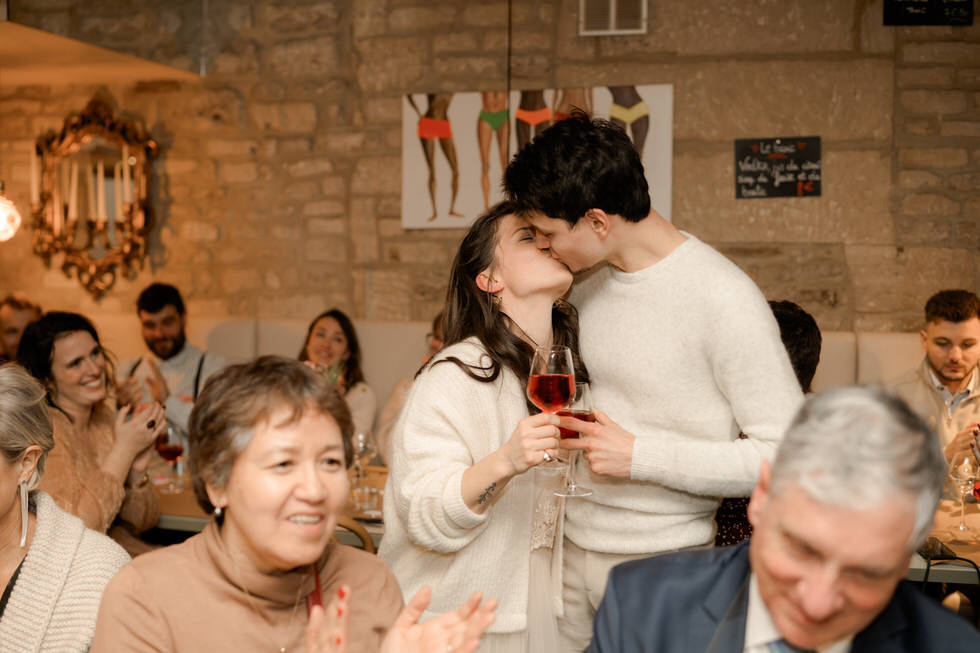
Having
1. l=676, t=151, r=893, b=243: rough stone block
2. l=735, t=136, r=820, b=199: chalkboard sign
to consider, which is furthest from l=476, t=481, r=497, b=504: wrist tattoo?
l=735, t=136, r=820, b=199: chalkboard sign

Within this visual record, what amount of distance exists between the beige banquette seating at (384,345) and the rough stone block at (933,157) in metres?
0.90

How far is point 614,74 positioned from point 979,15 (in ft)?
6.08

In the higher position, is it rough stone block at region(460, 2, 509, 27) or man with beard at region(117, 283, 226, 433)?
rough stone block at region(460, 2, 509, 27)

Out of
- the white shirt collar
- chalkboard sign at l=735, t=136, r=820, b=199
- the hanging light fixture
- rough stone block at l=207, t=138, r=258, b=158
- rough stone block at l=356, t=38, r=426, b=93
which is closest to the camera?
the white shirt collar

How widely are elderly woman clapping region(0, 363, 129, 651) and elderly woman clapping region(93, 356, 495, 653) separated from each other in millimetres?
374

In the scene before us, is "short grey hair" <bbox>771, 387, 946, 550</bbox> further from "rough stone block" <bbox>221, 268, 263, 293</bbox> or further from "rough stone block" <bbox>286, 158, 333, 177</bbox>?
"rough stone block" <bbox>221, 268, 263, 293</bbox>

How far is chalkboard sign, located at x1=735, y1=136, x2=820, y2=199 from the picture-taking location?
4895mm

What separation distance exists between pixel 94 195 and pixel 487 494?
5.09 meters

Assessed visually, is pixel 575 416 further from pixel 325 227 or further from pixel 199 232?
pixel 199 232

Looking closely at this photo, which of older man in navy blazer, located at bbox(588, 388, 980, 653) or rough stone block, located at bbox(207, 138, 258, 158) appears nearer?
older man in navy blazer, located at bbox(588, 388, 980, 653)

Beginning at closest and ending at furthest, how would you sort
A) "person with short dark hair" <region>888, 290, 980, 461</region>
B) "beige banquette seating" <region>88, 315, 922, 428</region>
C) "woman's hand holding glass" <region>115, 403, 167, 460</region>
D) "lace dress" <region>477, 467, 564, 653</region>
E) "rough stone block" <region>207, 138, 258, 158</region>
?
"lace dress" <region>477, 467, 564, 653</region> < "woman's hand holding glass" <region>115, 403, 167, 460</region> < "person with short dark hair" <region>888, 290, 980, 461</region> < "beige banquette seating" <region>88, 315, 922, 428</region> < "rough stone block" <region>207, 138, 258, 158</region>

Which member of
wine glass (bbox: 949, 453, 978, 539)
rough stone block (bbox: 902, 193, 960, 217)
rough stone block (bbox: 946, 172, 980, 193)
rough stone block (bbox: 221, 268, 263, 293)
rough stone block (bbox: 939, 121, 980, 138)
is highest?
rough stone block (bbox: 939, 121, 980, 138)

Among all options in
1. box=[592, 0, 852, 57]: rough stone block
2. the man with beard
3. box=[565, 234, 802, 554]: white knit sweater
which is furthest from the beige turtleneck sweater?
box=[592, 0, 852, 57]: rough stone block

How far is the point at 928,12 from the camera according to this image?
15.6 feet
